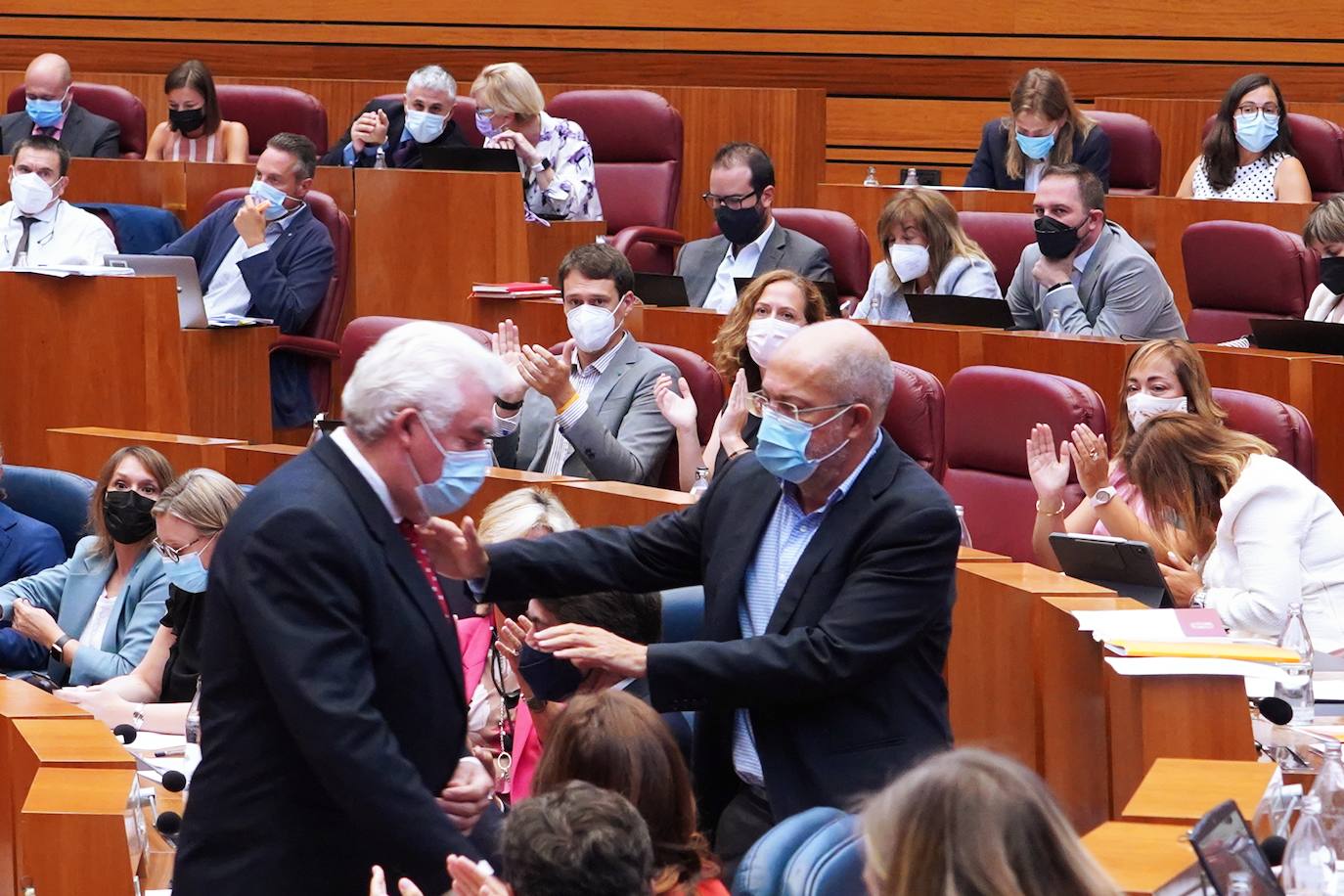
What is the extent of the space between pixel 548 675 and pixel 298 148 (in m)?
3.25

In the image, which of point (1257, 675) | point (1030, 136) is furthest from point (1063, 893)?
point (1030, 136)

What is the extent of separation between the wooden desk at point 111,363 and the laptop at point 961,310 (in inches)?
71.2

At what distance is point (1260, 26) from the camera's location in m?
7.32

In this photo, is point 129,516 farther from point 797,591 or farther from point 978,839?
point 978,839

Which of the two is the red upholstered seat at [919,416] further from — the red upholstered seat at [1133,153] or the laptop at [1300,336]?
the red upholstered seat at [1133,153]

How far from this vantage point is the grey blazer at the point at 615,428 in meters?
3.87

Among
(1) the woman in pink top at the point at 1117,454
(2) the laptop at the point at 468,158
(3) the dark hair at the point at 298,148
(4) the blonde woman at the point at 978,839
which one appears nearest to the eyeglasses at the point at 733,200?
(2) the laptop at the point at 468,158

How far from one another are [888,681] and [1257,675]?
0.53m

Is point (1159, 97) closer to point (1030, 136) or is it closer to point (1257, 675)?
point (1030, 136)

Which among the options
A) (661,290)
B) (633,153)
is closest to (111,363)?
(661,290)

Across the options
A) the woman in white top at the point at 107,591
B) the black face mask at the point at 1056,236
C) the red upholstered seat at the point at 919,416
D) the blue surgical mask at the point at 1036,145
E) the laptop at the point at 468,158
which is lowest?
the woman in white top at the point at 107,591

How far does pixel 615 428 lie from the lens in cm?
404

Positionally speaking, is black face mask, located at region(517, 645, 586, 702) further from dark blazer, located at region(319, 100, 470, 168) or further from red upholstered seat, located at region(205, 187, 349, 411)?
dark blazer, located at region(319, 100, 470, 168)

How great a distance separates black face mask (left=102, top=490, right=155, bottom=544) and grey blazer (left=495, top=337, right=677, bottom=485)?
81cm
